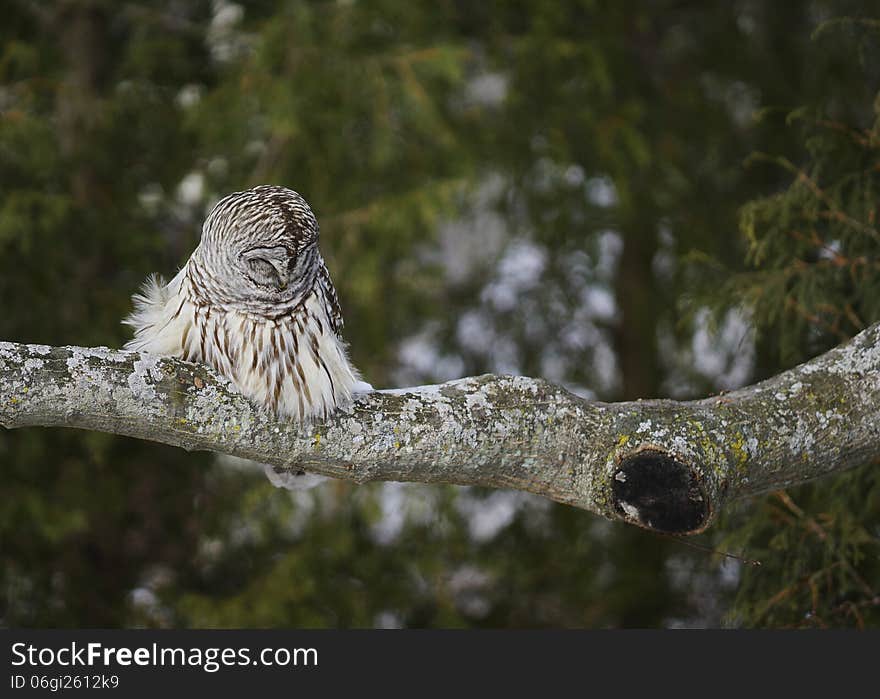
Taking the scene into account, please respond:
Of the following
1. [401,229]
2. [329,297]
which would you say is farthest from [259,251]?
[401,229]

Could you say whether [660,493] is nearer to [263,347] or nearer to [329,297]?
[263,347]

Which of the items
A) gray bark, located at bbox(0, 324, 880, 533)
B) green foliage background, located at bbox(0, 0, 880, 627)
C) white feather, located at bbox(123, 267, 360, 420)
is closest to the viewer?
gray bark, located at bbox(0, 324, 880, 533)

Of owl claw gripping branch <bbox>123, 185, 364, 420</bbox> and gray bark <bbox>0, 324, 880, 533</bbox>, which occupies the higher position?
owl claw gripping branch <bbox>123, 185, 364, 420</bbox>

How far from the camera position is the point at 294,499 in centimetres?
597

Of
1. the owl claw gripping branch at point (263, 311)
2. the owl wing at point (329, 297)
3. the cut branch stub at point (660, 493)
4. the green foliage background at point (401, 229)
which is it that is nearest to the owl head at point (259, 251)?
the owl claw gripping branch at point (263, 311)

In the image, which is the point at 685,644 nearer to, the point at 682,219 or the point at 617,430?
the point at 617,430

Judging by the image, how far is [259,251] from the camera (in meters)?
2.86

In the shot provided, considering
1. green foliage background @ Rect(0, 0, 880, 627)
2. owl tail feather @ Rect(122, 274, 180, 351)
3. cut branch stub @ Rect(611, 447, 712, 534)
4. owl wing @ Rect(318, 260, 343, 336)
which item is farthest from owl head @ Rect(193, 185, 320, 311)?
green foliage background @ Rect(0, 0, 880, 627)

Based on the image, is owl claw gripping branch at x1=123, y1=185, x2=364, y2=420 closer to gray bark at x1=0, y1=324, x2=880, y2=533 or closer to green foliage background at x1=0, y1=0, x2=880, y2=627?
gray bark at x1=0, y1=324, x2=880, y2=533

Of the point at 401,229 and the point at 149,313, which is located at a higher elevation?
the point at 401,229

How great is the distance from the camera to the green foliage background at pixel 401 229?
5227mm

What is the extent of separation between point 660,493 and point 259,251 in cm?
124

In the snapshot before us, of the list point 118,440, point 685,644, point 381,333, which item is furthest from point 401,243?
point 685,644

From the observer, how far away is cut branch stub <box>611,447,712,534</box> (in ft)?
8.17
